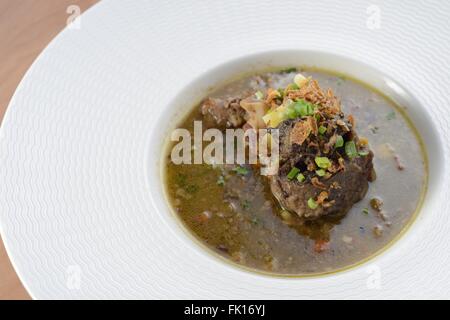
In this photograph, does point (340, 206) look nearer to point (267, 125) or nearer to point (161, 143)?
point (267, 125)

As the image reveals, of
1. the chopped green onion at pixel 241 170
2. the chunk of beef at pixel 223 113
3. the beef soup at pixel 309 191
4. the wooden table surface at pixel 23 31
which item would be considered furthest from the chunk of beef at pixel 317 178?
the wooden table surface at pixel 23 31

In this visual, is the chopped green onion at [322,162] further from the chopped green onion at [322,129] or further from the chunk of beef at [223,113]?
the chunk of beef at [223,113]

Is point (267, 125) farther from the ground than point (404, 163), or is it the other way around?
point (267, 125)

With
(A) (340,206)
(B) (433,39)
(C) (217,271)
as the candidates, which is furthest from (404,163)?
(C) (217,271)

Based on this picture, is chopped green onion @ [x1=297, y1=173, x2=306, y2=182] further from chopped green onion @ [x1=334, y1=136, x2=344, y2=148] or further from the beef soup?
chopped green onion @ [x1=334, y1=136, x2=344, y2=148]
